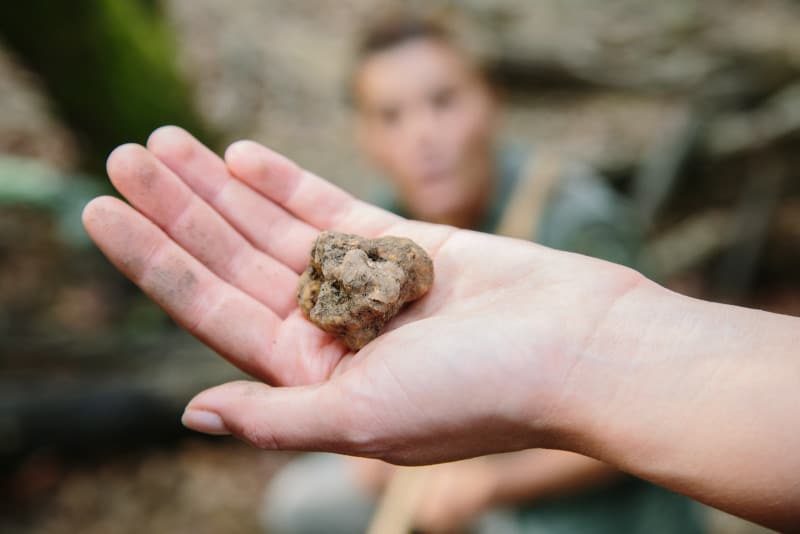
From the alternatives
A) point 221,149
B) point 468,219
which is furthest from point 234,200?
point 221,149

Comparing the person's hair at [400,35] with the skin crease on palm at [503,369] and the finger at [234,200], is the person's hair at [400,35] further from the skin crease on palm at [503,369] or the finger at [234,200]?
the skin crease on palm at [503,369]

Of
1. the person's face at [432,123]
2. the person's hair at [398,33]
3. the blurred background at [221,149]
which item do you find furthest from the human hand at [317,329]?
the blurred background at [221,149]

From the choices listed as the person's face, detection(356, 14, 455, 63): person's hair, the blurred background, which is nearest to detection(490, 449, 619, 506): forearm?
the person's face

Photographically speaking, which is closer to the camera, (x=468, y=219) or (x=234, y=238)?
(x=234, y=238)

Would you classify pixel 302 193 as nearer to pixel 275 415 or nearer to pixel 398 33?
pixel 275 415

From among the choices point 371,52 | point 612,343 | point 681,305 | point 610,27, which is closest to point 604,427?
point 612,343

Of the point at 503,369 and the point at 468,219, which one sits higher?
the point at 468,219

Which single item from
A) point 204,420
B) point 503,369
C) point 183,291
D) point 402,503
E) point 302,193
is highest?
point 302,193
